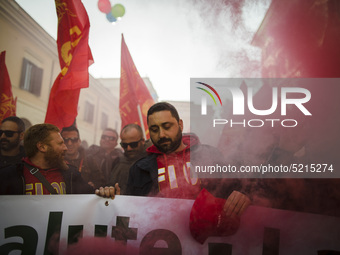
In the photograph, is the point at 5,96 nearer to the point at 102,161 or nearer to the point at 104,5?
the point at 102,161

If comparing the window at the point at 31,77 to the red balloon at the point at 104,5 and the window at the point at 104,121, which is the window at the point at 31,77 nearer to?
the red balloon at the point at 104,5

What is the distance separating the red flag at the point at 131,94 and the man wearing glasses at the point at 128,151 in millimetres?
1019

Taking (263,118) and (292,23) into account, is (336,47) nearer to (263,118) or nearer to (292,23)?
(292,23)

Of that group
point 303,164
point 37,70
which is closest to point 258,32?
point 303,164

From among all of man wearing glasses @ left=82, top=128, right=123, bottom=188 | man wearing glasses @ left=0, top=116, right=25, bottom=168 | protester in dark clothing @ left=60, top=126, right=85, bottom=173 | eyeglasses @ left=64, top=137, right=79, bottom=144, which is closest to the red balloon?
man wearing glasses @ left=82, top=128, right=123, bottom=188

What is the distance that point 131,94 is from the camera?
4.70 metres

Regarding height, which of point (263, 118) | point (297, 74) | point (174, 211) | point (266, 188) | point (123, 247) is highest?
point (297, 74)

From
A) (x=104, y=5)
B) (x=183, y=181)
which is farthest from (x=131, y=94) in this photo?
(x=183, y=181)

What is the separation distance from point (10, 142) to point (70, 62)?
1.24 m

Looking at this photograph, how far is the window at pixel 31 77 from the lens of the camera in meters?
11.4

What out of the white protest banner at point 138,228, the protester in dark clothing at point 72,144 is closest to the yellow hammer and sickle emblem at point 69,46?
the protester in dark clothing at point 72,144

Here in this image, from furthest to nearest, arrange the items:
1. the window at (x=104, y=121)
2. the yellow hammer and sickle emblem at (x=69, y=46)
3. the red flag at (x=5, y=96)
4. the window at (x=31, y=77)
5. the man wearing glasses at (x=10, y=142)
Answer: the window at (x=104, y=121), the window at (x=31, y=77), the red flag at (x=5, y=96), the yellow hammer and sickle emblem at (x=69, y=46), the man wearing glasses at (x=10, y=142)

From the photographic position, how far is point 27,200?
189 centimetres

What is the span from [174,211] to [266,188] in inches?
26.7
